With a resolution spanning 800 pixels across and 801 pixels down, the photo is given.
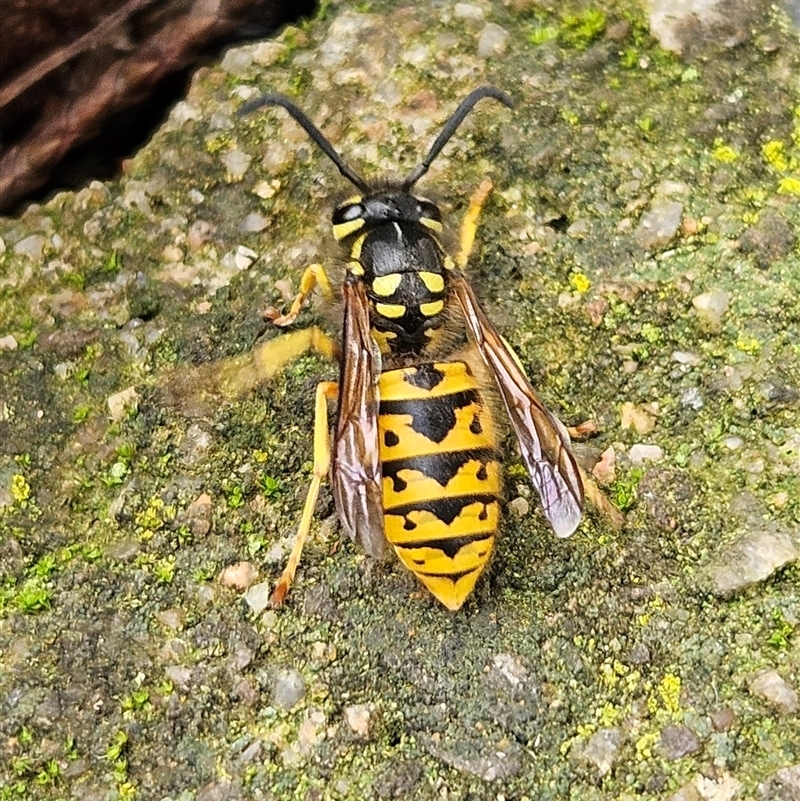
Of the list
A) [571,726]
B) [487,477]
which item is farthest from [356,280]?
[571,726]

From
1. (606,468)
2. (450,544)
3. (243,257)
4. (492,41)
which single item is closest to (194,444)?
(243,257)

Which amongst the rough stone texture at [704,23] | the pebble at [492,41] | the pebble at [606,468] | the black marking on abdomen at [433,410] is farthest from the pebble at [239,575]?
the rough stone texture at [704,23]

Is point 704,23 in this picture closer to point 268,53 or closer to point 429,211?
point 429,211

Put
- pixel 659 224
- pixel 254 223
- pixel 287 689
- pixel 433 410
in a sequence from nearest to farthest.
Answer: pixel 287 689, pixel 433 410, pixel 659 224, pixel 254 223

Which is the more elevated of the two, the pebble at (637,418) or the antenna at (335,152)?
the antenna at (335,152)

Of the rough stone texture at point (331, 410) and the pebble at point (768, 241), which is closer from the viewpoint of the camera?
the rough stone texture at point (331, 410)

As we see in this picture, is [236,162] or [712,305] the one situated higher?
[236,162]

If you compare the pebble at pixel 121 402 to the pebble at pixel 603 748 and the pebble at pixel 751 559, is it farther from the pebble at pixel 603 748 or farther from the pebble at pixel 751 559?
the pebble at pixel 751 559
